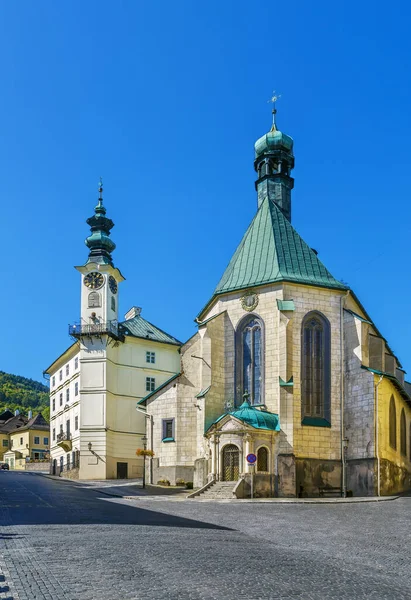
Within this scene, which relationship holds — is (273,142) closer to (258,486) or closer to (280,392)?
(280,392)

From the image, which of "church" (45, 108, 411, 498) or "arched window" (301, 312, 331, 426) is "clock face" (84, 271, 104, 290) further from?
"arched window" (301, 312, 331, 426)

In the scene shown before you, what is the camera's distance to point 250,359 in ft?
145

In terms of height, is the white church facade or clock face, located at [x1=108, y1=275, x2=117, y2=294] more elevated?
clock face, located at [x1=108, y1=275, x2=117, y2=294]

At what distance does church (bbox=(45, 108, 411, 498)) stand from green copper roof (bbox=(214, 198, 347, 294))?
87 millimetres

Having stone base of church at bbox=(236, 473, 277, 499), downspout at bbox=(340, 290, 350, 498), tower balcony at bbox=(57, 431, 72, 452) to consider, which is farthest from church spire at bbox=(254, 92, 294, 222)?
tower balcony at bbox=(57, 431, 72, 452)

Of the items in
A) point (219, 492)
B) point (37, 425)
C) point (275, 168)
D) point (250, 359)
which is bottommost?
point (219, 492)

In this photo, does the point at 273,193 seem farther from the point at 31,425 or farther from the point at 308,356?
the point at 31,425

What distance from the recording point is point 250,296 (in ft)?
147

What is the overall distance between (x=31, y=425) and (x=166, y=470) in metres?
62.9

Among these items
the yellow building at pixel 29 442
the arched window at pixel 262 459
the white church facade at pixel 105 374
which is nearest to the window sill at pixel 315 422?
the arched window at pixel 262 459

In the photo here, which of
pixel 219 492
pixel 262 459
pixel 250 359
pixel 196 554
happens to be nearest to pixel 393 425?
pixel 250 359

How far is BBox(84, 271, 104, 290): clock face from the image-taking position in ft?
196

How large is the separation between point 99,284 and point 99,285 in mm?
84

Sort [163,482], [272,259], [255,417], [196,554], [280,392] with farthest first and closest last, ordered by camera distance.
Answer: [163,482]
[272,259]
[280,392]
[255,417]
[196,554]
